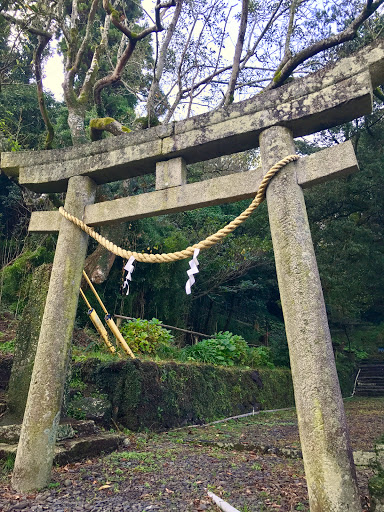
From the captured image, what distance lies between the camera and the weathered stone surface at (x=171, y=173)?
3699 mm

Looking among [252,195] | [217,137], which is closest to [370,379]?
A: [252,195]

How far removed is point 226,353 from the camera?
10.3 metres

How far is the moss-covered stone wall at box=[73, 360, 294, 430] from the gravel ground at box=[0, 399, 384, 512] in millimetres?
510

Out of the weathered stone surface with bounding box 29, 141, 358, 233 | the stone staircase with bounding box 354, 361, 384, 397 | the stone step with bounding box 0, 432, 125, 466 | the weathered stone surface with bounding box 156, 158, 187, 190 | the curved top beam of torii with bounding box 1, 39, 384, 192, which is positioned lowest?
the stone step with bounding box 0, 432, 125, 466

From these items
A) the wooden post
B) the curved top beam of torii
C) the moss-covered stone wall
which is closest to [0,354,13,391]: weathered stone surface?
the moss-covered stone wall

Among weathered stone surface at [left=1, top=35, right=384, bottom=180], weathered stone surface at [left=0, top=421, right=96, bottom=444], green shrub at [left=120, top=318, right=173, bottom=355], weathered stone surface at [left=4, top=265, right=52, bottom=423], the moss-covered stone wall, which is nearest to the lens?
weathered stone surface at [left=1, top=35, right=384, bottom=180]

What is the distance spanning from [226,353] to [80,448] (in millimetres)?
6473

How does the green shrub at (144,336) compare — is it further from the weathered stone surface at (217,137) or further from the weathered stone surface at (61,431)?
the weathered stone surface at (217,137)

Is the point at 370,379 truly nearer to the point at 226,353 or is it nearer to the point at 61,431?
the point at 226,353

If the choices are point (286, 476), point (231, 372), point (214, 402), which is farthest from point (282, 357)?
point (286, 476)

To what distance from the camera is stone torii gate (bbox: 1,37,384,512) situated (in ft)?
8.32

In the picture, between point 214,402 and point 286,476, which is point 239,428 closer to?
point 214,402

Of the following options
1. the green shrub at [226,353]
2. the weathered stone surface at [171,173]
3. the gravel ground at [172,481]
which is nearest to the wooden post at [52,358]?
the gravel ground at [172,481]

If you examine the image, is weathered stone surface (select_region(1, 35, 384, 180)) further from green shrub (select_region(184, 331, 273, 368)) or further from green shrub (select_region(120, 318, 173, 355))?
green shrub (select_region(184, 331, 273, 368))
